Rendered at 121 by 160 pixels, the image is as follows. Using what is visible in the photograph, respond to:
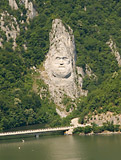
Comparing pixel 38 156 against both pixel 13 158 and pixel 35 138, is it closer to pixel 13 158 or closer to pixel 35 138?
pixel 13 158

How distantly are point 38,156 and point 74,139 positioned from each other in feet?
91.3

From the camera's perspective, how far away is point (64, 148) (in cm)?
17025

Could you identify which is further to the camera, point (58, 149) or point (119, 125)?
point (119, 125)

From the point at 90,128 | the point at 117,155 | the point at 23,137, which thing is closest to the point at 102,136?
the point at 90,128

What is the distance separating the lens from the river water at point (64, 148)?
521ft

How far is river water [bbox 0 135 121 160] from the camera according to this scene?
159m

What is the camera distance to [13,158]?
15962 cm

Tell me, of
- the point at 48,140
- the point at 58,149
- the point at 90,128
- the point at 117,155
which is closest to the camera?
the point at 117,155

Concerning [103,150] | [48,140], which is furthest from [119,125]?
[103,150]

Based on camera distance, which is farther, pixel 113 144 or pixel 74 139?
pixel 74 139

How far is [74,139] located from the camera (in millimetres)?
187125

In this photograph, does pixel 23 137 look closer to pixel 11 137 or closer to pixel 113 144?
pixel 11 137

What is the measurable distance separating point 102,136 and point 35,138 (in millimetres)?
17770

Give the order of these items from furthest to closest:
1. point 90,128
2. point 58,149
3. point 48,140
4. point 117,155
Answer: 1. point 90,128
2. point 48,140
3. point 58,149
4. point 117,155
